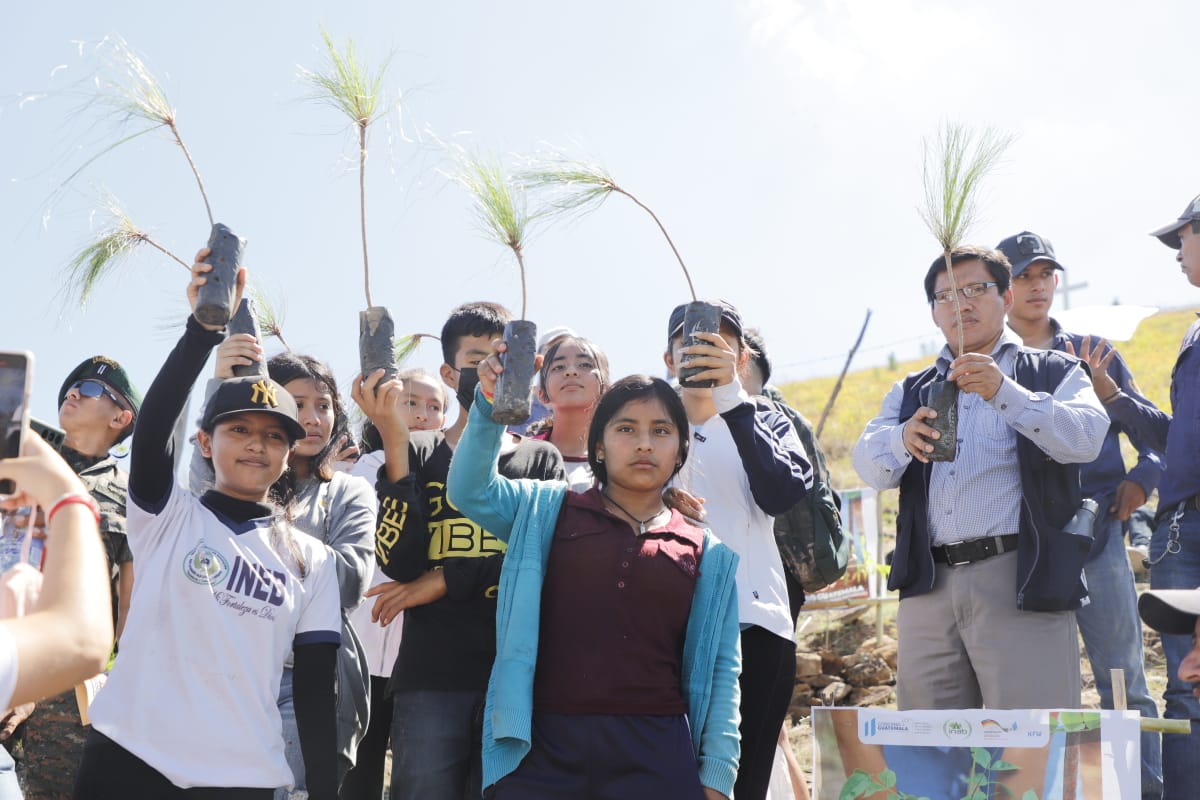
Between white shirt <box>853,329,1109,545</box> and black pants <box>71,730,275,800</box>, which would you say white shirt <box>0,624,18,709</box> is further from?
white shirt <box>853,329,1109,545</box>

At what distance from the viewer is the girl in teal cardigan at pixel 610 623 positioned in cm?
294

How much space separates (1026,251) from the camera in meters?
4.98

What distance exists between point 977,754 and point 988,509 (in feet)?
2.72

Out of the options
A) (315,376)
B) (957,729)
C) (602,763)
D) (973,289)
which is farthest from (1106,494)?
(315,376)

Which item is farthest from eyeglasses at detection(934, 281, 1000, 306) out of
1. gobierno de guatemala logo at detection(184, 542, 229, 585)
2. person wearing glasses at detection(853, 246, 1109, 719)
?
gobierno de guatemala logo at detection(184, 542, 229, 585)

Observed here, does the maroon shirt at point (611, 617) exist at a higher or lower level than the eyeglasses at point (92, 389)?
lower

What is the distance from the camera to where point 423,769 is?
328 cm

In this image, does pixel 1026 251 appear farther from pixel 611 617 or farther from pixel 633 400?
pixel 611 617

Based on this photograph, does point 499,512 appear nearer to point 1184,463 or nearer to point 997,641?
point 997,641

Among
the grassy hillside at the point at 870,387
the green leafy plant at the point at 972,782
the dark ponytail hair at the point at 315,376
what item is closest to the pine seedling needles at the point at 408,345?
the dark ponytail hair at the point at 315,376

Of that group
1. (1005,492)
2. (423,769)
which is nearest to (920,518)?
(1005,492)

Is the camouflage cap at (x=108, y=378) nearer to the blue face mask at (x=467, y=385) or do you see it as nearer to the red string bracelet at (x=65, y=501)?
the blue face mask at (x=467, y=385)

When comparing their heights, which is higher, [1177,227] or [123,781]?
[1177,227]

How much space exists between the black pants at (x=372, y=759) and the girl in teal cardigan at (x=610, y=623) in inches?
37.4
